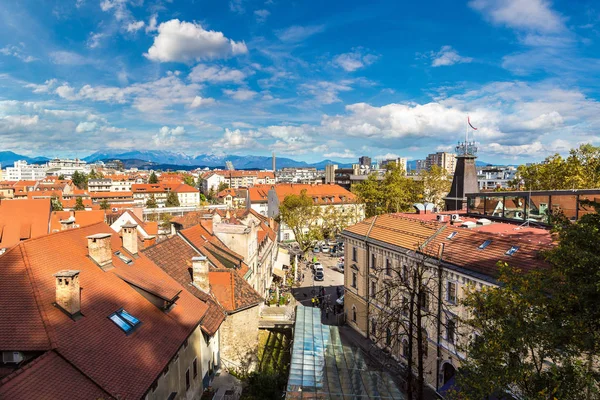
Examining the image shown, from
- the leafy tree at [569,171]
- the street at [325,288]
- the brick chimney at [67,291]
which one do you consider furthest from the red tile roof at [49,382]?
the leafy tree at [569,171]

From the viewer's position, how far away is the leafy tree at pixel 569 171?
34.3 m

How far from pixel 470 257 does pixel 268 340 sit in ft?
50.3

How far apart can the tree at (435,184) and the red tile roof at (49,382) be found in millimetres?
54651

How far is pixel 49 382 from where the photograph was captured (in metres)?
9.53

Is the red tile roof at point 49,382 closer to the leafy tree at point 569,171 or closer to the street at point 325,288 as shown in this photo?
the street at point 325,288

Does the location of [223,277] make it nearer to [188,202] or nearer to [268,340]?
[268,340]

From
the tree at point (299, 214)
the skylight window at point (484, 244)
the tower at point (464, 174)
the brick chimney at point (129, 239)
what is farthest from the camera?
the tree at point (299, 214)

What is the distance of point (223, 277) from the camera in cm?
2217

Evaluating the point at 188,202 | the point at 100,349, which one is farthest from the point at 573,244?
the point at 188,202

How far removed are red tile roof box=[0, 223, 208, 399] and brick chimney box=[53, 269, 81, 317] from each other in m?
0.26

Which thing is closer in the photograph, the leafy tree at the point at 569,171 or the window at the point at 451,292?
the window at the point at 451,292

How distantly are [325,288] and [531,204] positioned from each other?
83.7 ft

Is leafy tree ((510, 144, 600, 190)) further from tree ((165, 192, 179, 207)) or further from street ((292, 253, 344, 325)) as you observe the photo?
tree ((165, 192, 179, 207))

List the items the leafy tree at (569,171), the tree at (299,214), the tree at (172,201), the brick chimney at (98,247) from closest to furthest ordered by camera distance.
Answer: the brick chimney at (98,247), the leafy tree at (569,171), the tree at (299,214), the tree at (172,201)
